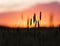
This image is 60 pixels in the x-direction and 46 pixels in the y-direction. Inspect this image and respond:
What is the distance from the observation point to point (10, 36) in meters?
29.8

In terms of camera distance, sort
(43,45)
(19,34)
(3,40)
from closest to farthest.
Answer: (43,45)
(3,40)
(19,34)

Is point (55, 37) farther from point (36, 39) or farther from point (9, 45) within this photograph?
point (9, 45)

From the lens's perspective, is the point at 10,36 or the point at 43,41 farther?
the point at 10,36

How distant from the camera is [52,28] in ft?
105

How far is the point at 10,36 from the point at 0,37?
118cm

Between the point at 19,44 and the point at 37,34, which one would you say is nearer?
the point at 19,44

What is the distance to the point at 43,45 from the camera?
1035 inches

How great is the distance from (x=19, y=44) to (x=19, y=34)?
4274 mm

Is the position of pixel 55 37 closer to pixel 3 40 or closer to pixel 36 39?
pixel 36 39

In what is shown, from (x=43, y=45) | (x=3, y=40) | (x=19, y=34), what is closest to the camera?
(x=43, y=45)

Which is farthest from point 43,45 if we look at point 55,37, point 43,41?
point 55,37

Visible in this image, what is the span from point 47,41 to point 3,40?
4796mm

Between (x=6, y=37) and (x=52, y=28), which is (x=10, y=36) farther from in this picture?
(x=52, y=28)

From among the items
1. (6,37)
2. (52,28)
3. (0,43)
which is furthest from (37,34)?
(0,43)
